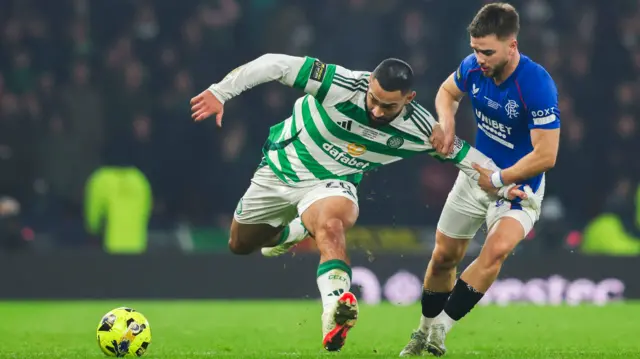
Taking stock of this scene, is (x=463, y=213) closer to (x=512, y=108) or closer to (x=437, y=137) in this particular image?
(x=437, y=137)

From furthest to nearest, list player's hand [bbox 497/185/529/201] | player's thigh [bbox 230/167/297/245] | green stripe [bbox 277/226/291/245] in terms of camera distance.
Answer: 1. green stripe [bbox 277/226/291/245]
2. player's thigh [bbox 230/167/297/245]
3. player's hand [bbox 497/185/529/201]

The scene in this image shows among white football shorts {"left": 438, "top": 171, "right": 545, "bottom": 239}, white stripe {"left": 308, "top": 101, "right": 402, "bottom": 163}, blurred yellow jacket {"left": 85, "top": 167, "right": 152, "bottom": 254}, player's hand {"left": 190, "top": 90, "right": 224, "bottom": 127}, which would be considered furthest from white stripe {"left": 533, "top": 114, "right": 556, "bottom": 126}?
blurred yellow jacket {"left": 85, "top": 167, "right": 152, "bottom": 254}

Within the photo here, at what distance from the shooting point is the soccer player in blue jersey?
7777 mm

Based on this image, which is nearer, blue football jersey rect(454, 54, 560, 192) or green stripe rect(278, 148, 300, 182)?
blue football jersey rect(454, 54, 560, 192)

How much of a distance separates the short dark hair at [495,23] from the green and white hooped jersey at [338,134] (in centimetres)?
78

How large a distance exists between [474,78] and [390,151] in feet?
2.57

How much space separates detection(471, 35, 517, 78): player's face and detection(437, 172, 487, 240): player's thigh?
0.90 m

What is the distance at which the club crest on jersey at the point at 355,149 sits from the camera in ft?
27.3

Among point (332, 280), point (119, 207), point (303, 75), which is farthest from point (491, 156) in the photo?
point (119, 207)

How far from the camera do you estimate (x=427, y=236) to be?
52.3 feet

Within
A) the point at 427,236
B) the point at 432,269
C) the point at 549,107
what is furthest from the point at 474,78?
the point at 427,236

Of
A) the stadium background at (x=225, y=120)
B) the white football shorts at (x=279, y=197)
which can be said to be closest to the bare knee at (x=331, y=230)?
the white football shorts at (x=279, y=197)

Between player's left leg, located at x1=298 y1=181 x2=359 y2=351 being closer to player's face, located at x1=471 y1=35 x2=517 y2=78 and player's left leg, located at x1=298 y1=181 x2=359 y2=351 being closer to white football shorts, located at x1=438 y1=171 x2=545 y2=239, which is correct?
white football shorts, located at x1=438 y1=171 x2=545 y2=239

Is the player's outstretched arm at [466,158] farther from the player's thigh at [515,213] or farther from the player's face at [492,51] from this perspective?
the player's face at [492,51]
